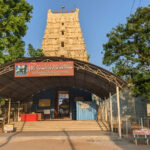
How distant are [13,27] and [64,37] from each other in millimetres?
30634

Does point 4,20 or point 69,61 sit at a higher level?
point 4,20

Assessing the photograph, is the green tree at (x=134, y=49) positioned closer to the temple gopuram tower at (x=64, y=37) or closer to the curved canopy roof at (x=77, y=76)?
the curved canopy roof at (x=77, y=76)

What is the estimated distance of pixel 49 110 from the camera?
2291cm

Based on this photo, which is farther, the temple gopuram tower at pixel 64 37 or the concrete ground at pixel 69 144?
the temple gopuram tower at pixel 64 37

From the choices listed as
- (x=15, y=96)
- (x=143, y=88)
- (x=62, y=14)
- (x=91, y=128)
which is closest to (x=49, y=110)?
(x=15, y=96)

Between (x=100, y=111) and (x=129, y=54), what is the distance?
856 centimetres

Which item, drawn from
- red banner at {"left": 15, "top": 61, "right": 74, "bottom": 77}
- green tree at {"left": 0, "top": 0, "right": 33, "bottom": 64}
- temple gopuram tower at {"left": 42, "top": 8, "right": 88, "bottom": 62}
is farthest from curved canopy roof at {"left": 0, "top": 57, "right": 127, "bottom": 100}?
temple gopuram tower at {"left": 42, "top": 8, "right": 88, "bottom": 62}

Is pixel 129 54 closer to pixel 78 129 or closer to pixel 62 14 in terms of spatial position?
pixel 78 129

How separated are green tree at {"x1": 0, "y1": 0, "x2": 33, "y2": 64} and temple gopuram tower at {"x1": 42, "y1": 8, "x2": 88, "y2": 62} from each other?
24376 mm

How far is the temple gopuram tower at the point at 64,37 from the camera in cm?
4628

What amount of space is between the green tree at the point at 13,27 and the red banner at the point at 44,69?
6005 millimetres

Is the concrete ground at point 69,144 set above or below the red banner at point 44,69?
below

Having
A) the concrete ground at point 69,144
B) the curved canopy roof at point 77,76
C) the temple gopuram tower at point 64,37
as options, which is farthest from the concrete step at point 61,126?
the temple gopuram tower at point 64,37

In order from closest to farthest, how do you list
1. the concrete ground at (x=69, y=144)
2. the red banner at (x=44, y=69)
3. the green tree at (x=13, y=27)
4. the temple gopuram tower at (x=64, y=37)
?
the concrete ground at (x=69, y=144)
the red banner at (x=44, y=69)
the green tree at (x=13, y=27)
the temple gopuram tower at (x=64, y=37)
